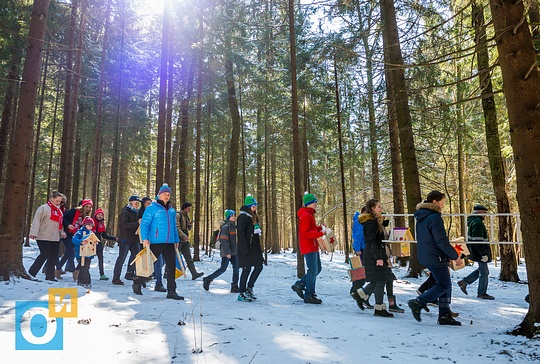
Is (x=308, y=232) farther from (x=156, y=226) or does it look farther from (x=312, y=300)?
(x=156, y=226)

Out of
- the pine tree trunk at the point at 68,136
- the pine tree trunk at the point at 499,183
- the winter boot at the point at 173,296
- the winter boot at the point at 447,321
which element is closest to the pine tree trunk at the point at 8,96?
the pine tree trunk at the point at 68,136

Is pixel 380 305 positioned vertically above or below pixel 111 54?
below

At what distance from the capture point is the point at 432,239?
5.43 m

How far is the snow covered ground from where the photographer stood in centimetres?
357

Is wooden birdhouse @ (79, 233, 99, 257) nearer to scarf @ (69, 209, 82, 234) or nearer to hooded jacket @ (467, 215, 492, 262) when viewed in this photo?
scarf @ (69, 209, 82, 234)

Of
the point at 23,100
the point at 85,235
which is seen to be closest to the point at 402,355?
the point at 85,235

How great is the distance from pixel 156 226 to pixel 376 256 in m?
3.91

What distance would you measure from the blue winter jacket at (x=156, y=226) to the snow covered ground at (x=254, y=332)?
110 centimetres

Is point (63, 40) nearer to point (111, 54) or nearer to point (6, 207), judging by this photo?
point (111, 54)

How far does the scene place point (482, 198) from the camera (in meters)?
23.5

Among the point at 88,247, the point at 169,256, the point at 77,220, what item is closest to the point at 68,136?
the point at 77,220

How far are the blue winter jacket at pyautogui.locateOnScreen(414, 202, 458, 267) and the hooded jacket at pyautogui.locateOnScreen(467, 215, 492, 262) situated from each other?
316 cm

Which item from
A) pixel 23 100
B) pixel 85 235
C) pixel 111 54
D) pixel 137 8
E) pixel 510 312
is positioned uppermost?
pixel 137 8

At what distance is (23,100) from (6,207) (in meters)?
2.36
